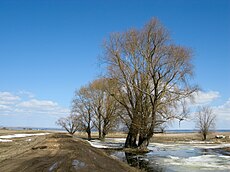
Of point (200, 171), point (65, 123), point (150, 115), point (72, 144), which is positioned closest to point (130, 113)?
point (150, 115)

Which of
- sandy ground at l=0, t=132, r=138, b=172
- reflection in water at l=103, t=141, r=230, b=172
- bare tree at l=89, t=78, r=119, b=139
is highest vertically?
bare tree at l=89, t=78, r=119, b=139

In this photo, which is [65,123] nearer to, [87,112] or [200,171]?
[87,112]

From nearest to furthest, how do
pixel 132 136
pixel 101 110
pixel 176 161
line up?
pixel 176 161 < pixel 132 136 < pixel 101 110

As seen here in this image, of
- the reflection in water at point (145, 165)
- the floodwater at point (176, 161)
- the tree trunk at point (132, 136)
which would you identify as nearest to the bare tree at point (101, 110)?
the tree trunk at point (132, 136)

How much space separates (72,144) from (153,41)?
21118 millimetres

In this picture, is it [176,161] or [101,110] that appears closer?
[176,161]

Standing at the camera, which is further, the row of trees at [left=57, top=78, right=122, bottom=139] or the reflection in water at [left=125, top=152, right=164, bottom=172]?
the row of trees at [left=57, top=78, right=122, bottom=139]

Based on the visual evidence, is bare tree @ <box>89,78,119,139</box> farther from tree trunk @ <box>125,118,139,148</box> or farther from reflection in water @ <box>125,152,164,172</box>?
reflection in water @ <box>125,152,164,172</box>

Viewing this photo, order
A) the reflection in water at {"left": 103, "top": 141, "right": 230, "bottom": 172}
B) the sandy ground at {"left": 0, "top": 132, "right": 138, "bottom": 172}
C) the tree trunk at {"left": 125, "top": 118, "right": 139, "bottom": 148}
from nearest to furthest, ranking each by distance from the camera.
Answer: the sandy ground at {"left": 0, "top": 132, "right": 138, "bottom": 172}, the reflection in water at {"left": 103, "top": 141, "right": 230, "bottom": 172}, the tree trunk at {"left": 125, "top": 118, "right": 139, "bottom": 148}

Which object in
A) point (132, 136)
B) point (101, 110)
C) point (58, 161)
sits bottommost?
point (58, 161)

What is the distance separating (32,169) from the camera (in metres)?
7.66

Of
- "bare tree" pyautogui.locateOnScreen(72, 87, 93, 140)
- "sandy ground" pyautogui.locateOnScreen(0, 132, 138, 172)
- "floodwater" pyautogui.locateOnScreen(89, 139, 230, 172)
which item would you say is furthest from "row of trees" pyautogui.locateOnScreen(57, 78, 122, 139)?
"sandy ground" pyautogui.locateOnScreen(0, 132, 138, 172)

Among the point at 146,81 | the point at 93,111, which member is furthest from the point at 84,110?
the point at 146,81

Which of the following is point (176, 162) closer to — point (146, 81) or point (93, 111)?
point (146, 81)
